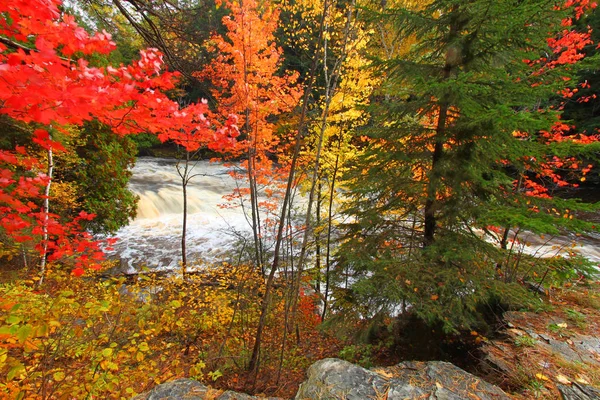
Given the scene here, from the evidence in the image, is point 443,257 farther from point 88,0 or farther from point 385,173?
point 88,0

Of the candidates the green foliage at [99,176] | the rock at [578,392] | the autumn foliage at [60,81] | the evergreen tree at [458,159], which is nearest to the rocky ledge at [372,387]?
the rock at [578,392]

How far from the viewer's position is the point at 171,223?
12484mm

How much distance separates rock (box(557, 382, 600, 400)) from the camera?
2068 millimetres

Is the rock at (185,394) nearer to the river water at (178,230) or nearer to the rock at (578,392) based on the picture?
the rock at (578,392)

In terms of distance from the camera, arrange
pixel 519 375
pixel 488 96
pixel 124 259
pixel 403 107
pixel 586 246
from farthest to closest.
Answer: pixel 586 246 → pixel 124 259 → pixel 403 107 → pixel 488 96 → pixel 519 375

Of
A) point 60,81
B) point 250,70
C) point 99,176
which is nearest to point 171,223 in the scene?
point 99,176

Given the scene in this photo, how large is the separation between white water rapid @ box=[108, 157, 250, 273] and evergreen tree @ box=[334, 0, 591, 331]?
4841 mm

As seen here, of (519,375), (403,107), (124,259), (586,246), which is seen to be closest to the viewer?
(519,375)

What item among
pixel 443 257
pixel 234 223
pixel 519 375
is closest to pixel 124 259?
pixel 234 223

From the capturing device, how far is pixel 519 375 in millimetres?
2469

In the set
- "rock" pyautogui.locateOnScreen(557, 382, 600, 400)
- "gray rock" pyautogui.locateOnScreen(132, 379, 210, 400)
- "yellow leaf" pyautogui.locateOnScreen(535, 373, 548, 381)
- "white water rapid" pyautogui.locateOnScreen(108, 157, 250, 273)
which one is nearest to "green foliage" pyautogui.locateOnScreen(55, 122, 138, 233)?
"white water rapid" pyautogui.locateOnScreen(108, 157, 250, 273)

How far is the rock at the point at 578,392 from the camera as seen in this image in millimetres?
2068

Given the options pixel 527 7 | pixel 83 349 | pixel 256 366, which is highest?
pixel 527 7

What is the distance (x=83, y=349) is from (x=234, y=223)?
34.3ft
